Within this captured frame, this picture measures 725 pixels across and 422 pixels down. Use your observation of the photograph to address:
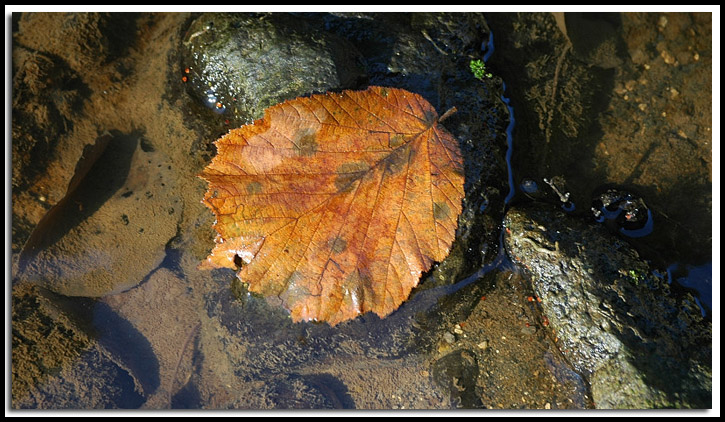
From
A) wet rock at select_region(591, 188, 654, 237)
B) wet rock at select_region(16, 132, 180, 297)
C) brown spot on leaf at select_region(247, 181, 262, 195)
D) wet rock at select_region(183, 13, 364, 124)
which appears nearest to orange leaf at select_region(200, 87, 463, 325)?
Answer: brown spot on leaf at select_region(247, 181, 262, 195)

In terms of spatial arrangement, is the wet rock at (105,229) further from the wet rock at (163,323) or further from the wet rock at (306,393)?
the wet rock at (306,393)

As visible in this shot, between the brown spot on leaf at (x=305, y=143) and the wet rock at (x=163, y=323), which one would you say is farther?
the wet rock at (x=163, y=323)

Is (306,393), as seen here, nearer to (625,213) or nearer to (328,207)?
(328,207)

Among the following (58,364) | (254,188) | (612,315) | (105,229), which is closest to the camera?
(254,188)

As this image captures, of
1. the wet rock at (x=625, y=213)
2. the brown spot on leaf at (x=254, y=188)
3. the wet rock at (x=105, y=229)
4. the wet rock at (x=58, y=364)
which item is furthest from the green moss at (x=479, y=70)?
the wet rock at (x=58, y=364)

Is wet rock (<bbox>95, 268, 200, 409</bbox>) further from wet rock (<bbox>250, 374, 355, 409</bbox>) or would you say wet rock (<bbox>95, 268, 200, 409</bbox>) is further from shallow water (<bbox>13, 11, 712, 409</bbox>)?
wet rock (<bbox>250, 374, 355, 409</bbox>)

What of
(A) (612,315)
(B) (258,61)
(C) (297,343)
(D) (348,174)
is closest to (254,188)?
(D) (348,174)
